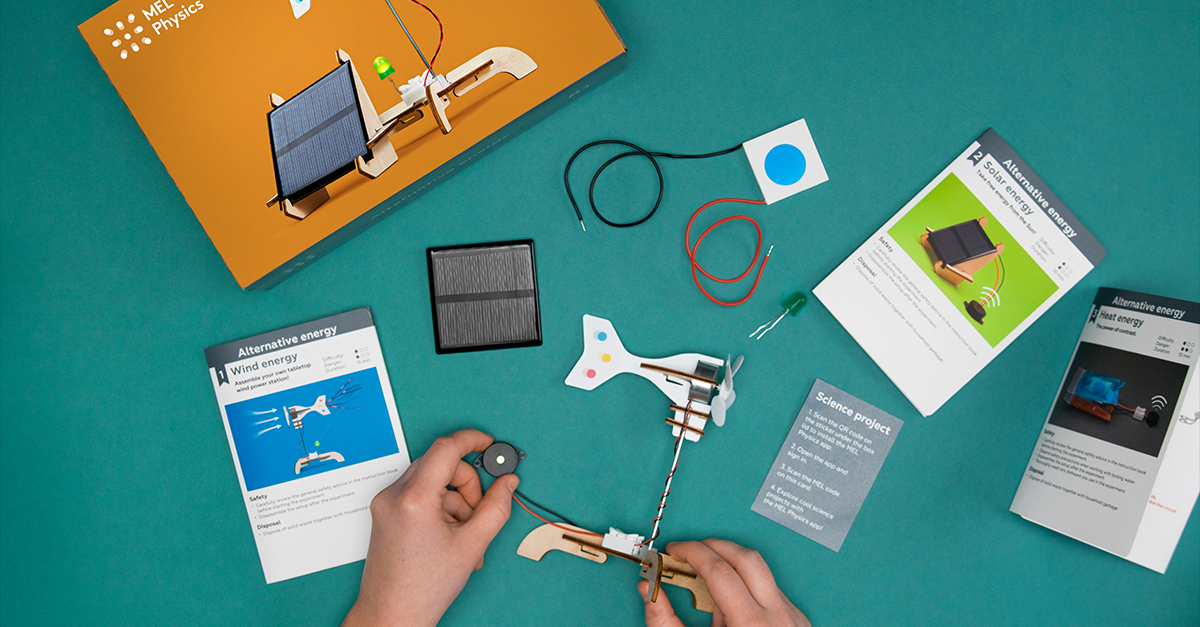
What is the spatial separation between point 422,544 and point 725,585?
65cm

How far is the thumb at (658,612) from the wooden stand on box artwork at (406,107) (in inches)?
43.3

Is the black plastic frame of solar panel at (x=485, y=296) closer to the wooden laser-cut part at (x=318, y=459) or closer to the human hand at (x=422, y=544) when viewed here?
the human hand at (x=422, y=544)

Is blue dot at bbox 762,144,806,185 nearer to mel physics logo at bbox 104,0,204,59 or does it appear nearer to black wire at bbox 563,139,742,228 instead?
black wire at bbox 563,139,742,228

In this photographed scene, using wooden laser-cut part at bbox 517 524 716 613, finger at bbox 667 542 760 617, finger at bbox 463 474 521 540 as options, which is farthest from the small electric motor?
finger at bbox 667 542 760 617

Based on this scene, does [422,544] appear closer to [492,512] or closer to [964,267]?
[492,512]

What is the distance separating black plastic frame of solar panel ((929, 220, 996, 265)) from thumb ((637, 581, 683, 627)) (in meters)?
1.00

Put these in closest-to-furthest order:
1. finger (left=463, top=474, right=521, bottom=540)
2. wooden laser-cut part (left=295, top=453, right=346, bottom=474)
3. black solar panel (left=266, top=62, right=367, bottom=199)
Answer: black solar panel (left=266, top=62, right=367, bottom=199) → finger (left=463, top=474, right=521, bottom=540) → wooden laser-cut part (left=295, top=453, right=346, bottom=474)

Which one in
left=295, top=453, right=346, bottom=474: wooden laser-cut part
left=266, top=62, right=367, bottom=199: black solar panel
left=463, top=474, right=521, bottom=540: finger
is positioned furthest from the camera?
left=295, top=453, right=346, bottom=474: wooden laser-cut part

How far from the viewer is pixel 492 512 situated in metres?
1.28

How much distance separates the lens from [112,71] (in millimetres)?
1242

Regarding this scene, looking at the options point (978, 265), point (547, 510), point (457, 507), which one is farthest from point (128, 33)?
point (978, 265)

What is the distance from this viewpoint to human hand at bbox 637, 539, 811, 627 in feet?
3.93

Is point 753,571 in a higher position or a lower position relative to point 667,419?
lower

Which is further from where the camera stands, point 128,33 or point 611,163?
point 611,163
